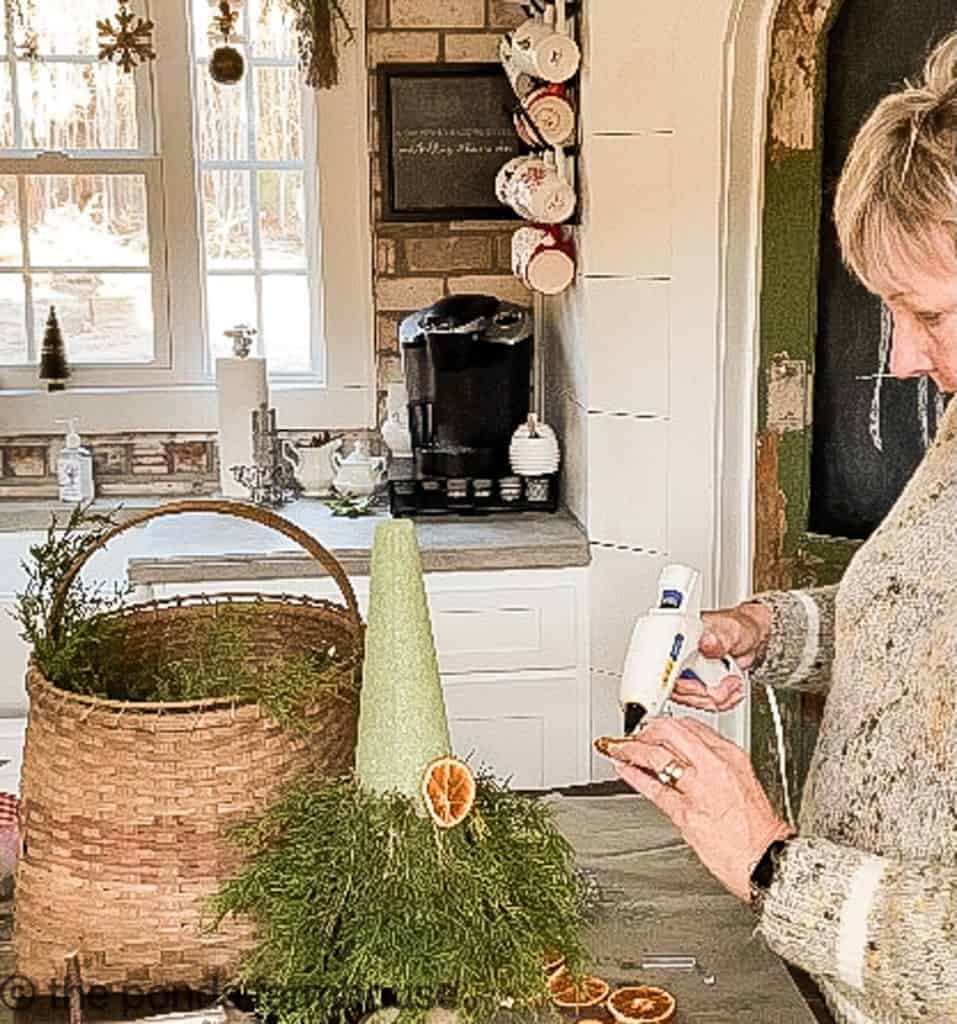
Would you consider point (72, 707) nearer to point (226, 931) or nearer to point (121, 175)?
point (226, 931)

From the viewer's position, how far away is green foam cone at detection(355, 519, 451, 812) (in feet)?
3.94

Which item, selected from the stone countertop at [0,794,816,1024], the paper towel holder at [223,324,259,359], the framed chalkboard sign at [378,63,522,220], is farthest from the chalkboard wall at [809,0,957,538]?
the paper towel holder at [223,324,259,359]

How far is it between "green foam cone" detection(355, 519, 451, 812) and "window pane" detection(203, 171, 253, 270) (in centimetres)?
277

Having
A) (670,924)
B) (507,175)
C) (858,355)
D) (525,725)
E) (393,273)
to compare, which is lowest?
(525,725)

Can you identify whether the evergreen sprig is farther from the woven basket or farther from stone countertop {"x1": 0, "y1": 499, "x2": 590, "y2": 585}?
stone countertop {"x1": 0, "y1": 499, "x2": 590, "y2": 585}

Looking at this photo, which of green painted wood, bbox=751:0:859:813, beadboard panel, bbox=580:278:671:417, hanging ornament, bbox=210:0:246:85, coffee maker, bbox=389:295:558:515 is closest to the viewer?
green painted wood, bbox=751:0:859:813

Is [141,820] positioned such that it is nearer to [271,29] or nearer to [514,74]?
[514,74]

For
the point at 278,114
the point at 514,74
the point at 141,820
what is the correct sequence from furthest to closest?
the point at 278,114 < the point at 514,74 < the point at 141,820

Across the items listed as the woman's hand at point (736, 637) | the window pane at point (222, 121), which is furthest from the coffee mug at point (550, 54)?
the woman's hand at point (736, 637)

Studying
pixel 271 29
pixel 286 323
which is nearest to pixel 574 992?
pixel 286 323

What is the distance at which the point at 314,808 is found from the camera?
1228mm

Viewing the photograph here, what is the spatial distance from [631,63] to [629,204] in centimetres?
27

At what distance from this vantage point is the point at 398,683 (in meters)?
1.20

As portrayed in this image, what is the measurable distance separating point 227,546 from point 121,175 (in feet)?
3.72
